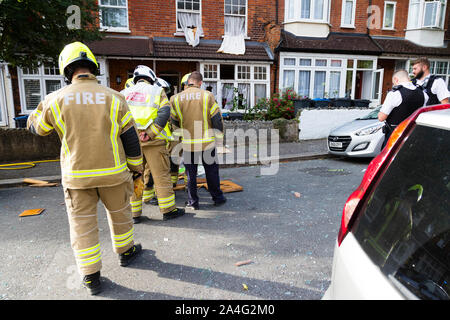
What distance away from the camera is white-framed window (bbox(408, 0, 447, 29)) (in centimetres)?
1582

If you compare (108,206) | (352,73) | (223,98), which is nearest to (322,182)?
(108,206)

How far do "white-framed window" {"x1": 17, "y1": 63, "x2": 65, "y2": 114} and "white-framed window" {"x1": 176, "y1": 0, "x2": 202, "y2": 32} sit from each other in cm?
533

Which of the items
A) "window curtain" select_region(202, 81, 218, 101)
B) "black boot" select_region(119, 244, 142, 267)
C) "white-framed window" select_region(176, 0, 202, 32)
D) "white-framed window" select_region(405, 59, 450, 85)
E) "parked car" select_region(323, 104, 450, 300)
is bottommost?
"black boot" select_region(119, 244, 142, 267)

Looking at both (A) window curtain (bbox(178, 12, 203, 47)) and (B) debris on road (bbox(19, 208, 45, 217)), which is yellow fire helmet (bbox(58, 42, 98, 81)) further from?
(A) window curtain (bbox(178, 12, 203, 47))

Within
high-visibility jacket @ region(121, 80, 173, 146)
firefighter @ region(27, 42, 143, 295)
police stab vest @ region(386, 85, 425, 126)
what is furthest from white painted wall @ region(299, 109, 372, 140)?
firefighter @ region(27, 42, 143, 295)

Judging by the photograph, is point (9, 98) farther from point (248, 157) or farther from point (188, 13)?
point (248, 157)

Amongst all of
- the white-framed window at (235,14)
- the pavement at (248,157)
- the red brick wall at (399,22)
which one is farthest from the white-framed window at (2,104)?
the red brick wall at (399,22)

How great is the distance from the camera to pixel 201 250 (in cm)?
349

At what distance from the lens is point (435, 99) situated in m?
5.42

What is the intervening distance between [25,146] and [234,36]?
934 cm

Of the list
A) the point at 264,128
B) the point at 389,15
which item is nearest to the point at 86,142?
the point at 264,128
